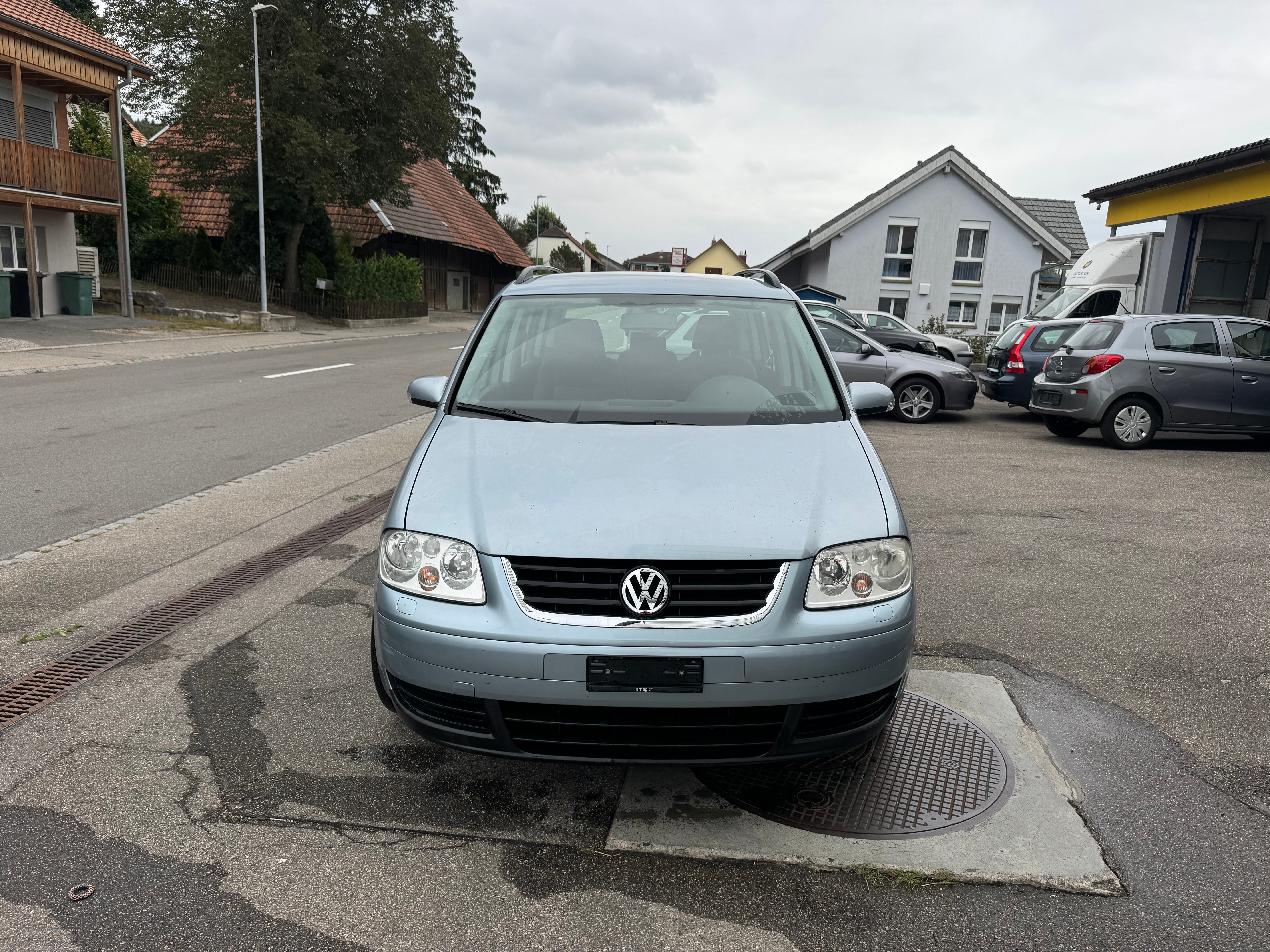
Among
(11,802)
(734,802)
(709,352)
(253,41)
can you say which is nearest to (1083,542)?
(709,352)

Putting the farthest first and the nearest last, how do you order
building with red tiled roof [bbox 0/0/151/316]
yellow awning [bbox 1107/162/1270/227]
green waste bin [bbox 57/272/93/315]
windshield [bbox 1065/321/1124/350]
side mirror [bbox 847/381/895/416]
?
green waste bin [bbox 57/272/93/315], building with red tiled roof [bbox 0/0/151/316], yellow awning [bbox 1107/162/1270/227], windshield [bbox 1065/321/1124/350], side mirror [bbox 847/381/895/416]

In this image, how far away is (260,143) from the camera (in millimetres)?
28422

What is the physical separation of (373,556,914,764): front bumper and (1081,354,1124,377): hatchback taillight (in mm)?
9721

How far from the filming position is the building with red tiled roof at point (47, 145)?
76.9 feet

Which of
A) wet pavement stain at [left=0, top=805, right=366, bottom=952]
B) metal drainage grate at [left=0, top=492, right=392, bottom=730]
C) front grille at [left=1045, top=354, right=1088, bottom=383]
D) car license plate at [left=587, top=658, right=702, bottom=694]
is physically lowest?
metal drainage grate at [left=0, top=492, right=392, bottom=730]

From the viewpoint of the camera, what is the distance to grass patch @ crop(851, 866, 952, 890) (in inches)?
106

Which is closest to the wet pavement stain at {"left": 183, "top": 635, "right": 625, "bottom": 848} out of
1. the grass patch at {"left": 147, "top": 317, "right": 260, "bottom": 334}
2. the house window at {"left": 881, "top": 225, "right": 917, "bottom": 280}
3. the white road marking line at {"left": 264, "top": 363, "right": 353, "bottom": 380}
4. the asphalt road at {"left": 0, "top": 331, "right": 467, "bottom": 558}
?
the asphalt road at {"left": 0, "top": 331, "right": 467, "bottom": 558}

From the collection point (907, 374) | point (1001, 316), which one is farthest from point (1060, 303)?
point (1001, 316)

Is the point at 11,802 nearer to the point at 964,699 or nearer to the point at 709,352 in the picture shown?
the point at 709,352

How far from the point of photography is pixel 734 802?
10.3 ft

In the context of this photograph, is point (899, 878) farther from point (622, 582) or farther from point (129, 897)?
point (129, 897)

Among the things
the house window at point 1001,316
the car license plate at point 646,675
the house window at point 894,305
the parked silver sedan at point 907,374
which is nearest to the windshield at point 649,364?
the car license plate at point 646,675

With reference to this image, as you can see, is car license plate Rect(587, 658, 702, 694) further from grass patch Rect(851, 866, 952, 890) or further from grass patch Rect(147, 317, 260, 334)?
grass patch Rect(147, 317, 260, 334)

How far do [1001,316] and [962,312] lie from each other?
72.6 inches
